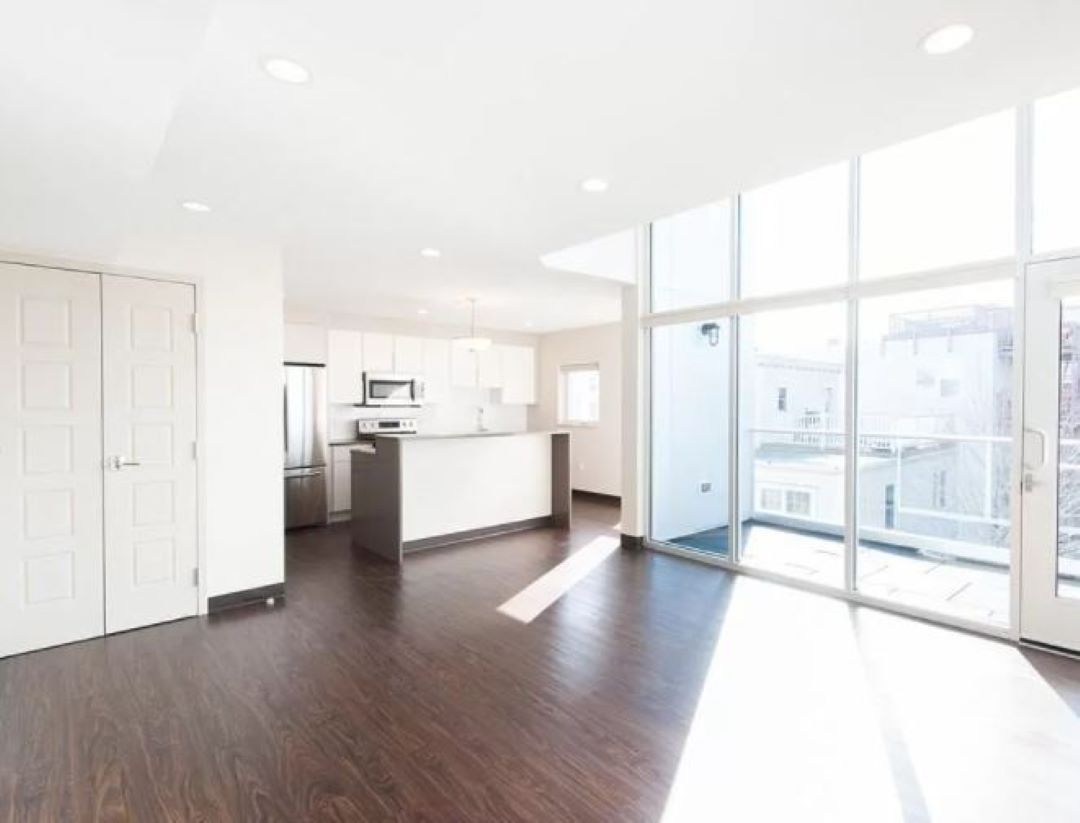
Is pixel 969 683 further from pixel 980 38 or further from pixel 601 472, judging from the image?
pixel 601 472

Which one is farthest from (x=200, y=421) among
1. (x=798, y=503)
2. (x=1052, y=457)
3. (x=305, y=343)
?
(x=1052, y=457)

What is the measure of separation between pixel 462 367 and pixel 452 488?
295 cm

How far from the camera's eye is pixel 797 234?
171 inches

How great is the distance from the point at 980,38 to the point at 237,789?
3.57 m

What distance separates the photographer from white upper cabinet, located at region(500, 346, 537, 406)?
28.5ft

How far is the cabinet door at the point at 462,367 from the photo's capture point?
800 cm

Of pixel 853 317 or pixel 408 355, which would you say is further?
pixel 408 355

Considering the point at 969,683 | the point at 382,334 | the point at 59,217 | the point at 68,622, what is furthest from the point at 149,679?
the point at 382,334

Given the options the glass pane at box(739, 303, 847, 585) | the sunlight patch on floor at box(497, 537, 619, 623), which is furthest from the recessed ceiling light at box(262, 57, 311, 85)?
the glass pane at box(739, 303, 847, 585)

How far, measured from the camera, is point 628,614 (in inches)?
146

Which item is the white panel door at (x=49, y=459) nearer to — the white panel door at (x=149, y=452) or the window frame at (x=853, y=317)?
the white panel door at (x=149, y=452)

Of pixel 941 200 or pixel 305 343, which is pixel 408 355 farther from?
pixel 941 200

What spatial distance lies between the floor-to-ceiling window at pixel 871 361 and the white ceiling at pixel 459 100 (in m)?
1.63

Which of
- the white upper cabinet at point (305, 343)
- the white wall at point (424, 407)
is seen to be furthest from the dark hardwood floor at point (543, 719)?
the white wall at point (424, 407)
